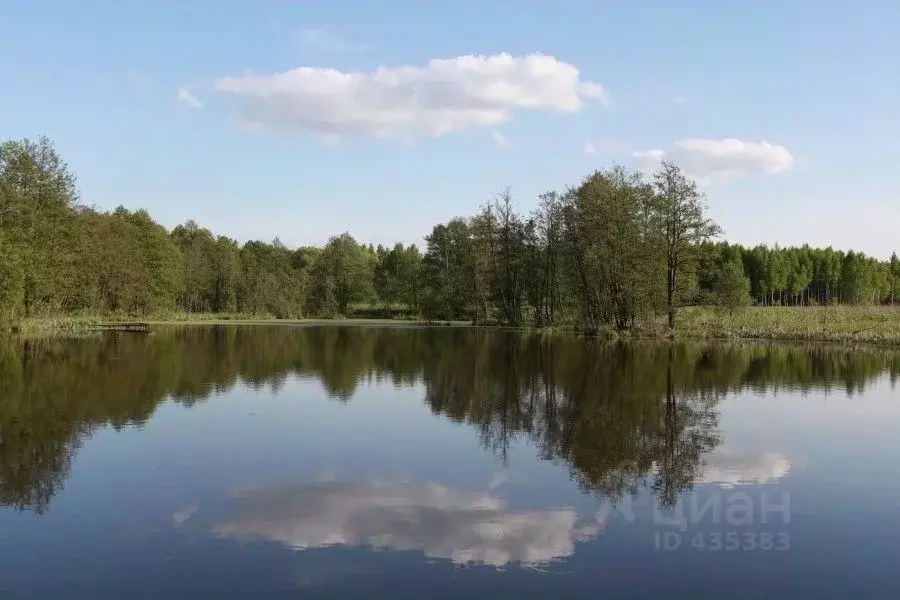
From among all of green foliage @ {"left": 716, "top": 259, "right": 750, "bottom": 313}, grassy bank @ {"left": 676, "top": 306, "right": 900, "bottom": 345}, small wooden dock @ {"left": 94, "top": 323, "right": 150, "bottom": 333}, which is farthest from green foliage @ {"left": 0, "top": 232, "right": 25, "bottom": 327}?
green foliage @ {"left": 716, "top": 259, "right": 750, "bottom": 313}

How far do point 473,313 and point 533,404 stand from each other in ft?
226

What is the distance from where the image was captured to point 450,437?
15812 mm

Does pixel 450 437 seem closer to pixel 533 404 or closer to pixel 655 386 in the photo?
pixel 533 404

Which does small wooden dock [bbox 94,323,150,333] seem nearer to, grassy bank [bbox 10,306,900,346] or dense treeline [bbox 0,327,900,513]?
grassy bank [bbox 10,306,900,346]

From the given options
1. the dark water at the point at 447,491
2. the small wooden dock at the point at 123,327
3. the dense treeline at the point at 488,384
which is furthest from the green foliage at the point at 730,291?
the small wooden dock at the point at 123,327

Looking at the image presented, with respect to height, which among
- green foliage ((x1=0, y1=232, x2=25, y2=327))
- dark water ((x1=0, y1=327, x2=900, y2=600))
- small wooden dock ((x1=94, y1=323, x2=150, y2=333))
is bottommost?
dark water ((x1=0, y1=327, x2=900, y2=600))

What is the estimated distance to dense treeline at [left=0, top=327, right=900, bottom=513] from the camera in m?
13.5

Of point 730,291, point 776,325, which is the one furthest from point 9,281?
point 730,291

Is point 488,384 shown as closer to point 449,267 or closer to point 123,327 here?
point 123,327

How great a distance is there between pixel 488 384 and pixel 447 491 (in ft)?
47.7

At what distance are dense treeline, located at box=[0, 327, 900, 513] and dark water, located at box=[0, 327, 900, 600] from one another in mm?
143

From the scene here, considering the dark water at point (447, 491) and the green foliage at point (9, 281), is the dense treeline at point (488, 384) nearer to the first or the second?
the dark water at point (447, 491)

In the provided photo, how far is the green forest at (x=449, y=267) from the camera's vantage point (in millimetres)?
55094

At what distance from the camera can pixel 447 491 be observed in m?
11.1
